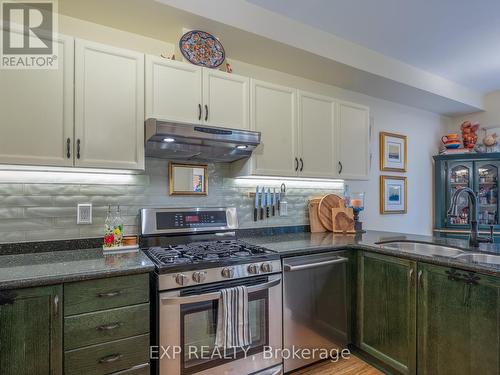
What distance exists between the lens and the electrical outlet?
190cm

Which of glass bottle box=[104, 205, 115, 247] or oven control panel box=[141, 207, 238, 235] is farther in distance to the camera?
oven control panel box=[141, 207, 238, 235]

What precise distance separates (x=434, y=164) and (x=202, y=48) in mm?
3657

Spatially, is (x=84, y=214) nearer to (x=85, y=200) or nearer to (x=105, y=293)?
(x=85, y=200)

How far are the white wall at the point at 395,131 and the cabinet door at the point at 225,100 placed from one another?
19.6 inches

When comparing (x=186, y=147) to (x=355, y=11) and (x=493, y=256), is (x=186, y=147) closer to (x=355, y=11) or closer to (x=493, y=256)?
(x=355, y=11)

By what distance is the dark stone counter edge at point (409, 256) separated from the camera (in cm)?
145

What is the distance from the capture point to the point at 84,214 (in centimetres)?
191

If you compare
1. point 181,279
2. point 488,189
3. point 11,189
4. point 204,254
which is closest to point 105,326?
Answer: point 181,279

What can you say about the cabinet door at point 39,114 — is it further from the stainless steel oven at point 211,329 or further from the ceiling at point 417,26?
the ceiling at point 417,26

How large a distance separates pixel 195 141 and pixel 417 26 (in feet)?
7.11

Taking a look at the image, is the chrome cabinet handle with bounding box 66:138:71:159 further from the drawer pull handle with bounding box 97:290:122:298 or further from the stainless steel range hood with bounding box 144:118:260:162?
the drawer pull handle with bounding box 97:290:122:298

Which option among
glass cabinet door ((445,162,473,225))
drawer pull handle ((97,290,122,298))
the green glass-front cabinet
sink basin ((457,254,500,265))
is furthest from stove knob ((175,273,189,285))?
glass cabinet door ((445,162,473,225))

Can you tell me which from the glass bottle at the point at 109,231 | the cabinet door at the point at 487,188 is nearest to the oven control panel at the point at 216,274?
the glass bottle at the point at 109,231

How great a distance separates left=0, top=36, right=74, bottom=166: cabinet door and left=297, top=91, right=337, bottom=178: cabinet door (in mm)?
1706
